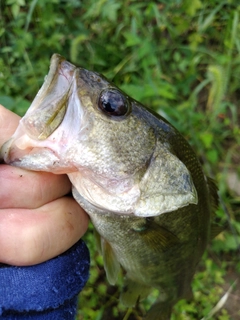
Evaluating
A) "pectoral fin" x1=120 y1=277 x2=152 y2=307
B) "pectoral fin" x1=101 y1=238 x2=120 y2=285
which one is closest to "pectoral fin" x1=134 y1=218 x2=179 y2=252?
Result: "pectoral fin" x1=101 y1=238 x2=120 y2=285

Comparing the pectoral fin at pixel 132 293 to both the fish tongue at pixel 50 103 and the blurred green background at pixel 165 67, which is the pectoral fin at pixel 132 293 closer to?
the blurred green background at pixel 165 67

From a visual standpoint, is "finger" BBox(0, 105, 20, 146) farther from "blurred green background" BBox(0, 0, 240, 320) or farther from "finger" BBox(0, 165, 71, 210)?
Result: "blurred green background" BBox(0, 0, 240, 320)

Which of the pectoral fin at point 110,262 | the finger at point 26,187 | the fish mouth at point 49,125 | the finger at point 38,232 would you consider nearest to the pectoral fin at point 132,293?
the pectoral fin at point 110,262

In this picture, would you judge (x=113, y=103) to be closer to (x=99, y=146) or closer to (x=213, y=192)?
(x=99, y=146)

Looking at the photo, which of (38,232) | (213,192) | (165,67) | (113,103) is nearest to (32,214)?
(38,232)

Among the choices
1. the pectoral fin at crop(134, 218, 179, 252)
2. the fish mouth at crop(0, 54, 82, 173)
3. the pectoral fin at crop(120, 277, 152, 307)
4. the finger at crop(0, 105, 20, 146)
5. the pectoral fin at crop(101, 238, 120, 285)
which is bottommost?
the pectoral fin at crop(120, 277, 152, 307)

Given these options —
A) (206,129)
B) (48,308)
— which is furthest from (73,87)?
(206,129)
